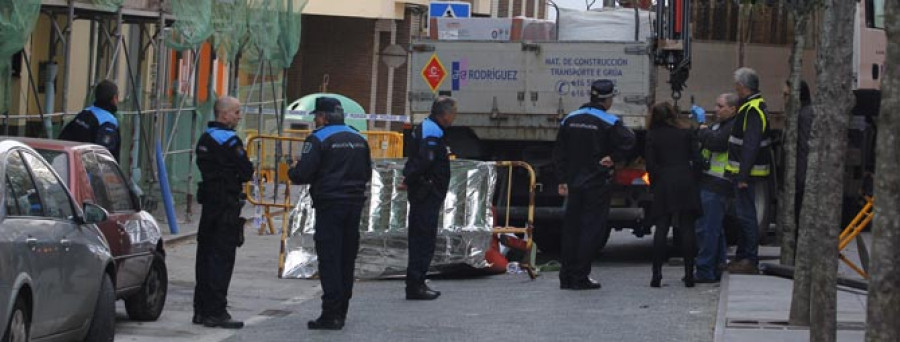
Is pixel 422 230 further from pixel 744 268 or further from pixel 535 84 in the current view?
pixel 535 84

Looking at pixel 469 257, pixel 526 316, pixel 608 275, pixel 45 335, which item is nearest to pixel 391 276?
pixel 469 257

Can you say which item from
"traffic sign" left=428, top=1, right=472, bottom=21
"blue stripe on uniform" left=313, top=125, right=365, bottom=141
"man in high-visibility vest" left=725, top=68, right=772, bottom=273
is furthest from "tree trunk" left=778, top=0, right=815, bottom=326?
"traffic sign" left=428, top=1, right=472, bottom=21

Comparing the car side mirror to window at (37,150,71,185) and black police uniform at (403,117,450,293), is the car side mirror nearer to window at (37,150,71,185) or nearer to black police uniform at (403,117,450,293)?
window at (37,150,71,185)

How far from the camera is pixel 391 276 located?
Result: 50.2 feet

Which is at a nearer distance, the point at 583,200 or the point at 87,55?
the point at 583,200

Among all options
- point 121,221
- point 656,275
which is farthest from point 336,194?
point 656,275

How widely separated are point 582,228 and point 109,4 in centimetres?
662

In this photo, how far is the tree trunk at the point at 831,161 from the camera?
946cm

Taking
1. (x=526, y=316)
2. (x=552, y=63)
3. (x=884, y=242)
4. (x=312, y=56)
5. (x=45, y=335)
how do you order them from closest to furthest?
1. (x=884, y=242)
2. (x=45, y=335)
3. (x=526, y=316)
4. (x=552, y=63)
5. (x=312, y=56)

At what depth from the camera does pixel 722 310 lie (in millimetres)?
12070

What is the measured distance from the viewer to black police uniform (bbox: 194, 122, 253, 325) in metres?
11.8

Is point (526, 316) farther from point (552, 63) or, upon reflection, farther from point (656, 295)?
point (552, 63)

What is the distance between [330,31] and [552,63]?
29.1 metres

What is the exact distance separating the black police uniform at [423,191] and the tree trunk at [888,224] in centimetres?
692
